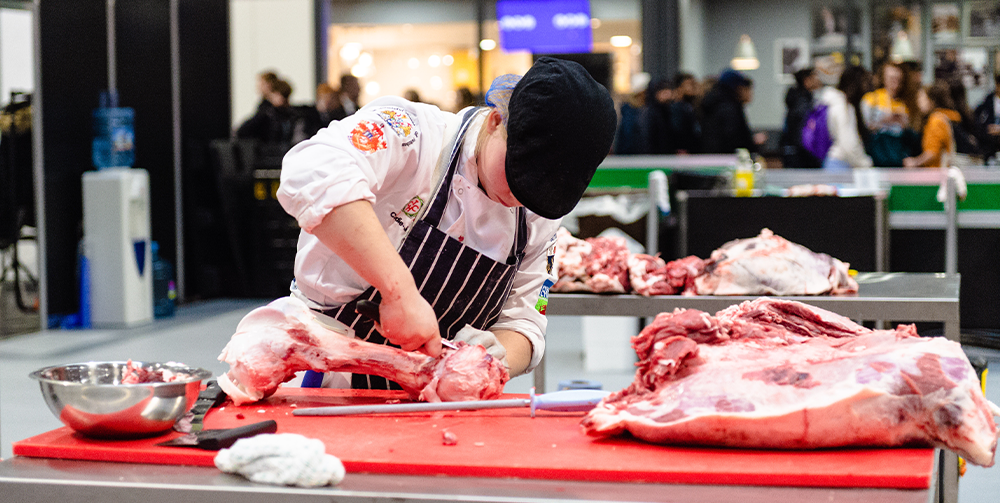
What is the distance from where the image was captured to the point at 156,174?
9.22 m

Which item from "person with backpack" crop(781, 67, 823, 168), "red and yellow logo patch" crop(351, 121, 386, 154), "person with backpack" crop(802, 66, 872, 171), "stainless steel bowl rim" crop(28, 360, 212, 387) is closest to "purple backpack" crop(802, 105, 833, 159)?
"person with backpack" crop(802, 66, 872, 171)

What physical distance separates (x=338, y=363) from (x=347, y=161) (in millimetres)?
451

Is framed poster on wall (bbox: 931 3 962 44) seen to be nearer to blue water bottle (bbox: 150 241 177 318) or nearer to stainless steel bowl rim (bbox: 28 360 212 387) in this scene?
blue water bottle (bbox: 150 241 177 318)

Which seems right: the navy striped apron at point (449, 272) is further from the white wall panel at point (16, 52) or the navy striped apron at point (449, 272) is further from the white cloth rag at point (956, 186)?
the white wall panel at point (16, 52)

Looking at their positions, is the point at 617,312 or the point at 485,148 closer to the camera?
the point at 485,148

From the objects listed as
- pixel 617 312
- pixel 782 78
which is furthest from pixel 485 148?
pixel 782 78

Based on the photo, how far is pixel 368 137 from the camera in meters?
1.93

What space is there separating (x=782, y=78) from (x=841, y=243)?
9.52 metres

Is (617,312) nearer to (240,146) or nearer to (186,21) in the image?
(240,146)

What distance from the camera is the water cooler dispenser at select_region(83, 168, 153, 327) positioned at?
25.6ft

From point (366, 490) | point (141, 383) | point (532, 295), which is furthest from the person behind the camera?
point (532, 295)

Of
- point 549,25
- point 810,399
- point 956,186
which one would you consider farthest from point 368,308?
point 549,25

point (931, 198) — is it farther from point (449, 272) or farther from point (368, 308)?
point (368, 308)

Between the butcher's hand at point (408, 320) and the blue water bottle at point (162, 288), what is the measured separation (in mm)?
7126
